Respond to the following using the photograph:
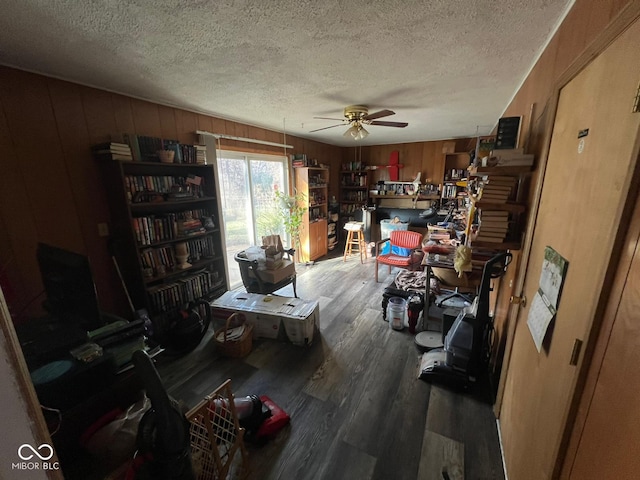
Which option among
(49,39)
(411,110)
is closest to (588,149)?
(411,110)

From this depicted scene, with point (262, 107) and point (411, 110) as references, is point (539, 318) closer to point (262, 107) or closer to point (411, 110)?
point (411, 110)

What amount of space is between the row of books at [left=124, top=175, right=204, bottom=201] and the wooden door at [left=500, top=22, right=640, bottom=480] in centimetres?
278

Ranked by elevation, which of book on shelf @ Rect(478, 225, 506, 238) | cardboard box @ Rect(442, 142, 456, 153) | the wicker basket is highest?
cardboard box @ Rect(442, 142, 456, 153)

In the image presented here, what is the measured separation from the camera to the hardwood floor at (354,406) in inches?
56.2

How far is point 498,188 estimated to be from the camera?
1.54m

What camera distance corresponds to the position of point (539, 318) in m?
1.09

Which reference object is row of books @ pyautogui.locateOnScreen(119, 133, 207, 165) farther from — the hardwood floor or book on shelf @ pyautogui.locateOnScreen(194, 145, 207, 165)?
the hardwood floor

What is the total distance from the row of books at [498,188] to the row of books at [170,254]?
8.85ft

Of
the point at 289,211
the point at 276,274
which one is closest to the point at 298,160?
the point at 289,211

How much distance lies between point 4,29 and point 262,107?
173cm

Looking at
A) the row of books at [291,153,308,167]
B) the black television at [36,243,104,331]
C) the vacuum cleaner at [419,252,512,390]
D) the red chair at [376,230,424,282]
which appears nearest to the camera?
the black television at [36,243,104,331]

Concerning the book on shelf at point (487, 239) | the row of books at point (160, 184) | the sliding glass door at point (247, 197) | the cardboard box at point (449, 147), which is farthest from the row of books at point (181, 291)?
the cardboard box at point (449, 147)

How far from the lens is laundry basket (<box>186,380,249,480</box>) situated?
1.22 m

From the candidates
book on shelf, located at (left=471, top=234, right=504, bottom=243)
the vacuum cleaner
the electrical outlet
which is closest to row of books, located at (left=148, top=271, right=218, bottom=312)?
the electrical outlet
